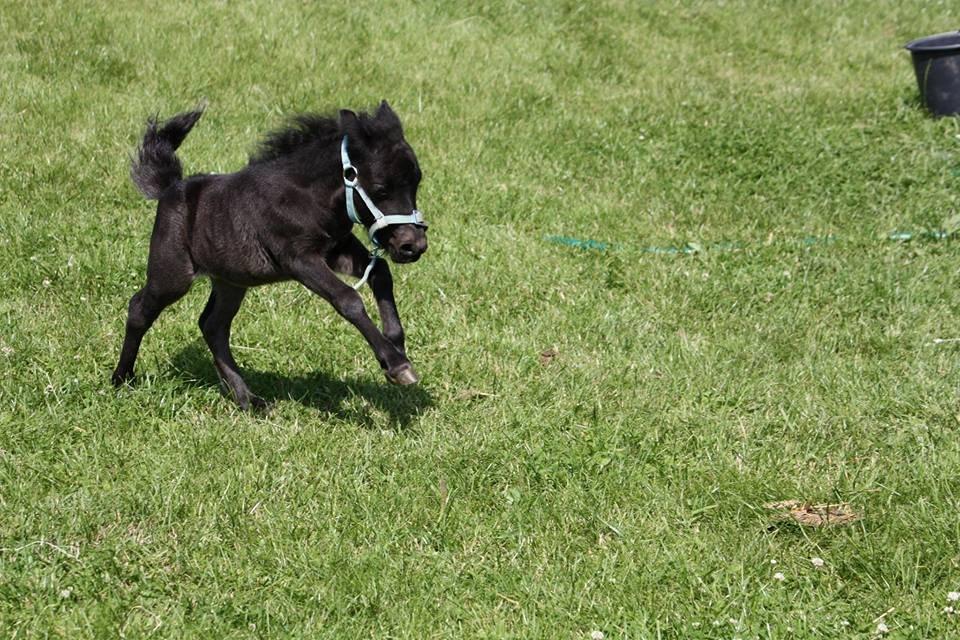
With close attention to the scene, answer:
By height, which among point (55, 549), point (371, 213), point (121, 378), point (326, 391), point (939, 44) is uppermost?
point (371, 213)

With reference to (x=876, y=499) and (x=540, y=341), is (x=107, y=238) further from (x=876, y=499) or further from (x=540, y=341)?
(x=876, y=499)

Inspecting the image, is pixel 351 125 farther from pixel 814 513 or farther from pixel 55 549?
pixel 814 513

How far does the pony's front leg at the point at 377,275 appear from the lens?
5.19 m

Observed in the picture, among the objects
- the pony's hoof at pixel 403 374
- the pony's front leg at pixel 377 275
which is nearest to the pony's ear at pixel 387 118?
the pony's front leg at pixel 377 275

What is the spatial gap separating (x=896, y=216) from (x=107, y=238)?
6018 mm

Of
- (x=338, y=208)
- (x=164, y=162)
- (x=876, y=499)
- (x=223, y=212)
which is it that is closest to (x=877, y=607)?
(x=876, y=499)

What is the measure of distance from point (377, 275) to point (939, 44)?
7895 millimetres

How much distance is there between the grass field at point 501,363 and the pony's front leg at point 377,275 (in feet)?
2.02

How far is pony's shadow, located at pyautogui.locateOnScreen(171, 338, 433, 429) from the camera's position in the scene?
591 centimetres

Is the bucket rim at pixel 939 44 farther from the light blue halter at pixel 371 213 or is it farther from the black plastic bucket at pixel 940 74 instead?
the light blue halter at pixel 371 213

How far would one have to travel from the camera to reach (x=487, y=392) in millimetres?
6137

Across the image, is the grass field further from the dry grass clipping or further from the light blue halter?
the light blue halter

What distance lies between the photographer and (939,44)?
1090 centimetres

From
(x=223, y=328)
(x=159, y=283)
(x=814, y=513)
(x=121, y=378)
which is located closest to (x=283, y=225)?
(x=159, y=283)
